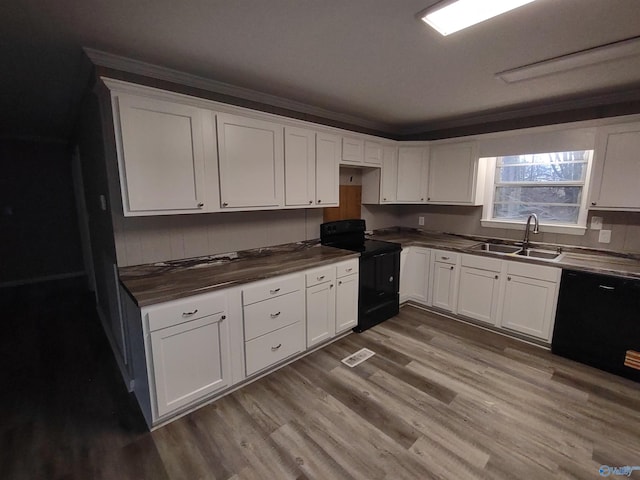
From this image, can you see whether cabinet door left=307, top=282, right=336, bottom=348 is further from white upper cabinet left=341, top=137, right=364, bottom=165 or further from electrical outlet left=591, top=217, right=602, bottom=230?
electrical outlet left=591, top=217, right=602, bottom=230

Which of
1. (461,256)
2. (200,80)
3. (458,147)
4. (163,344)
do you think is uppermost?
(200,80)

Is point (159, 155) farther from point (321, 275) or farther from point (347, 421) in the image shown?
point (347, 421)

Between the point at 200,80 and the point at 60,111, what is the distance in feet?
7.31

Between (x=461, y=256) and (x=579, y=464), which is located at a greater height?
(x=461, y=256)

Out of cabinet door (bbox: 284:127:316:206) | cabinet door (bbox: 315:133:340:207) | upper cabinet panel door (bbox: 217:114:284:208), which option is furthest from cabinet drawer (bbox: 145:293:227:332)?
cabinet door (bbox: 315:133:340:207)

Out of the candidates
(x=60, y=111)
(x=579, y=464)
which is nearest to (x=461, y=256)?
(x=579, y=464)

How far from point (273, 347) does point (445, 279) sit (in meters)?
2.24

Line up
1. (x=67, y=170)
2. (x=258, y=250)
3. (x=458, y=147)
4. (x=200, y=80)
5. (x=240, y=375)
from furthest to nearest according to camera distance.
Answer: (x=67, y=170) < (x=458, y=147) < (x=258, y=250) < (x=200, y=80) < (x=240, y=375)

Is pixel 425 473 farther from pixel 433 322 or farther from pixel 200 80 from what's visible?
pixel 200 80

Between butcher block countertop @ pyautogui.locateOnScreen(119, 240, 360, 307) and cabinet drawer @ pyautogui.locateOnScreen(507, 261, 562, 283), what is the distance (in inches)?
62.8

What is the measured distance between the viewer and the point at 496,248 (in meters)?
3.55

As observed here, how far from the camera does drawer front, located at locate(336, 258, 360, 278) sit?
2.83 meters

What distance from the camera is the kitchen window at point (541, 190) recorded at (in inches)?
121

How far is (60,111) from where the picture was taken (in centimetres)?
332
